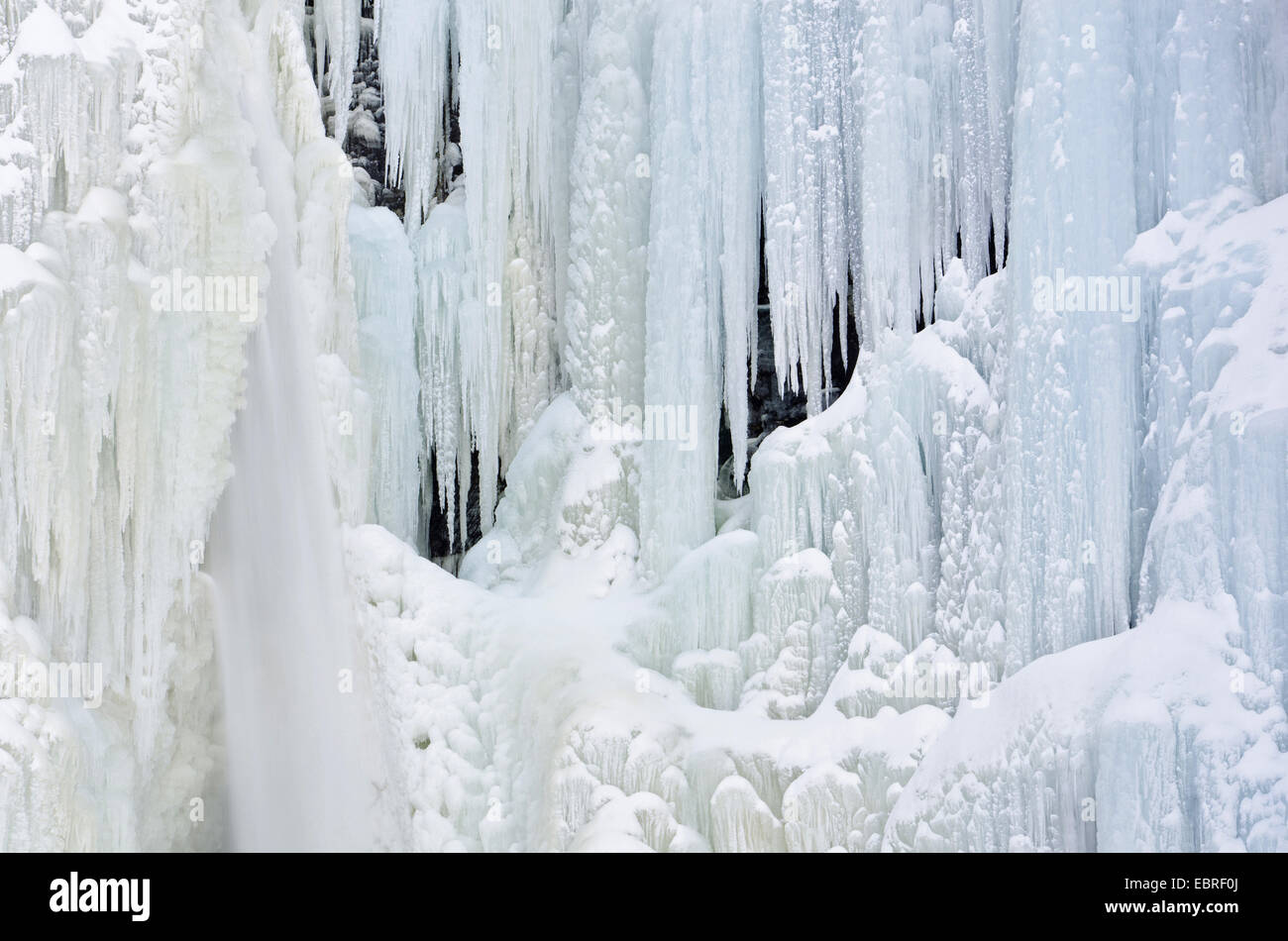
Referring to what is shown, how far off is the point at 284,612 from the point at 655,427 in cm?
253

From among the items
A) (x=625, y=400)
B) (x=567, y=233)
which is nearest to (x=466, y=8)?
(x=567, y=233)

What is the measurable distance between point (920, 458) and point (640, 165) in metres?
2.76

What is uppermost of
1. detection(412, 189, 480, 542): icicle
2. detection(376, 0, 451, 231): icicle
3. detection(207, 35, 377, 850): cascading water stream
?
detection(376, 0, 451, 231): icicle

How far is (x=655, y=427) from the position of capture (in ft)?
30.9

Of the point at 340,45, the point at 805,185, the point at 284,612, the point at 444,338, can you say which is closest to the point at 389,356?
the point at 444,338

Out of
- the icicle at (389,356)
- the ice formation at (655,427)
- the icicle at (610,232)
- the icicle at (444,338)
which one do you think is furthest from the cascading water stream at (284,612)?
the icicle at (610,232)

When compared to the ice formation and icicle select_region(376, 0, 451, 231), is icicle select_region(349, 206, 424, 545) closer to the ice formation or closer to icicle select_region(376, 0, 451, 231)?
the ice formation

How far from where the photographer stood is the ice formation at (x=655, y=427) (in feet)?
23.6

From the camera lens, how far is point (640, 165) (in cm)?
981

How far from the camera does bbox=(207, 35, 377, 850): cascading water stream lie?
925 cm

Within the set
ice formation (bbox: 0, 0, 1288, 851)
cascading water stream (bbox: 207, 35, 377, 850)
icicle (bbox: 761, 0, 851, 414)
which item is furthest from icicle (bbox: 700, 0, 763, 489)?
cascading water stream (bbox: 207, 35, 377, 850)

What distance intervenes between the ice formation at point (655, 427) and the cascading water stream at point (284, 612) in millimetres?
28

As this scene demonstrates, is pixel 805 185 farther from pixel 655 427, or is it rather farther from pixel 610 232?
pixel 655 427

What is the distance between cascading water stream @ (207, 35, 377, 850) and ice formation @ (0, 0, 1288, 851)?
0.03 metres
